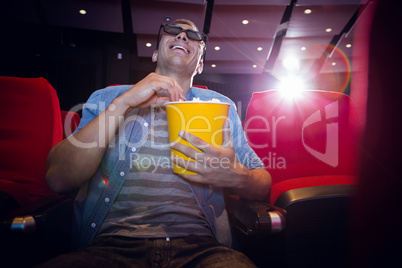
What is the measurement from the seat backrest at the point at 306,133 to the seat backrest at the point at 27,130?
101cm

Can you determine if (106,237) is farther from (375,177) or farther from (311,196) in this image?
(375,177)

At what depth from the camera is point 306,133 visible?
51.8 inches

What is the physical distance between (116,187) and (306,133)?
93 cm

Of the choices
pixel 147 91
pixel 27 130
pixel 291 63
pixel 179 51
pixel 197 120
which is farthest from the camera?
pixel 291 63

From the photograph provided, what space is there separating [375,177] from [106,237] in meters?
0.81

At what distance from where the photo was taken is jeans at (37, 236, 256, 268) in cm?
78

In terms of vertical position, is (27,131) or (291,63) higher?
(291,63)

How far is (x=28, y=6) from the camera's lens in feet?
14.7

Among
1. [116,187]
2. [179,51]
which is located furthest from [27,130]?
[179,51]

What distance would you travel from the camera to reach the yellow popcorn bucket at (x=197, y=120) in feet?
2.44

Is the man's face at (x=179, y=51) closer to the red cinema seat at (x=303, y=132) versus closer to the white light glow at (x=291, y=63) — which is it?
the red cinema seat at (x=303, y=132)

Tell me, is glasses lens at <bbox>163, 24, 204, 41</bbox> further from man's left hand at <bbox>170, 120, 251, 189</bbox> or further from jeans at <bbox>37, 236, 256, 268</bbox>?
jeans at <bbox>37, 236, 256, 268</bbox>

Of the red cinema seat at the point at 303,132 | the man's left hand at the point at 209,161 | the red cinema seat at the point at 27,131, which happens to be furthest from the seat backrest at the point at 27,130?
the red cinema seat at the point at 303,132

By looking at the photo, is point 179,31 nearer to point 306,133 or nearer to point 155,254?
point 306,133
